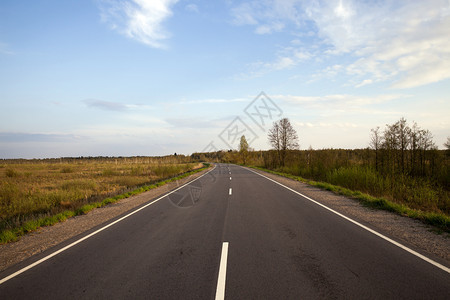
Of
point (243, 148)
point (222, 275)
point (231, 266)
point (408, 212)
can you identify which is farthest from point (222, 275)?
point (243, 148)

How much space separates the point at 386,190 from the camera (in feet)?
41.7

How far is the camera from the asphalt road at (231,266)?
10.9ft

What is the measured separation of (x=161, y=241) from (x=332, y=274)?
11.7ft

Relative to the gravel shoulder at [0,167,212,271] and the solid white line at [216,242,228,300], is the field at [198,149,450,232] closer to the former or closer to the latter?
the solid white line at [216,242,228,300]

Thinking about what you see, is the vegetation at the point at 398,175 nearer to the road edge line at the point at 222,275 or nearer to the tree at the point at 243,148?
the road edge line at the point at 222,275

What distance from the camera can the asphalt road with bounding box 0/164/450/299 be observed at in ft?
10.9

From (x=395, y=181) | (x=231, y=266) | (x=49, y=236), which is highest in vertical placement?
(x=395, y=181)

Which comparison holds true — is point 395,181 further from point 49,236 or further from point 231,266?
point 49,236

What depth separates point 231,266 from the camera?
406 cm

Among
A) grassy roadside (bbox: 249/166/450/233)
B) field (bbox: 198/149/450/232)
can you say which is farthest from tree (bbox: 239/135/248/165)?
grassy roadside (bbox: 249/166/450/233)

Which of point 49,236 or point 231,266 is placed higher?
point 231,266

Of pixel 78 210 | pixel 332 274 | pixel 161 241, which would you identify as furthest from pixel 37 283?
pixel 78 210

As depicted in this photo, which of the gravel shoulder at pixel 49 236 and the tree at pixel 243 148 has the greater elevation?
the tree at pixel 243 148

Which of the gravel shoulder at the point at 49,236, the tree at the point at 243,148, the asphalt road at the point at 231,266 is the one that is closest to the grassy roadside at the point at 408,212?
the asphalt road at the point at 231,266
